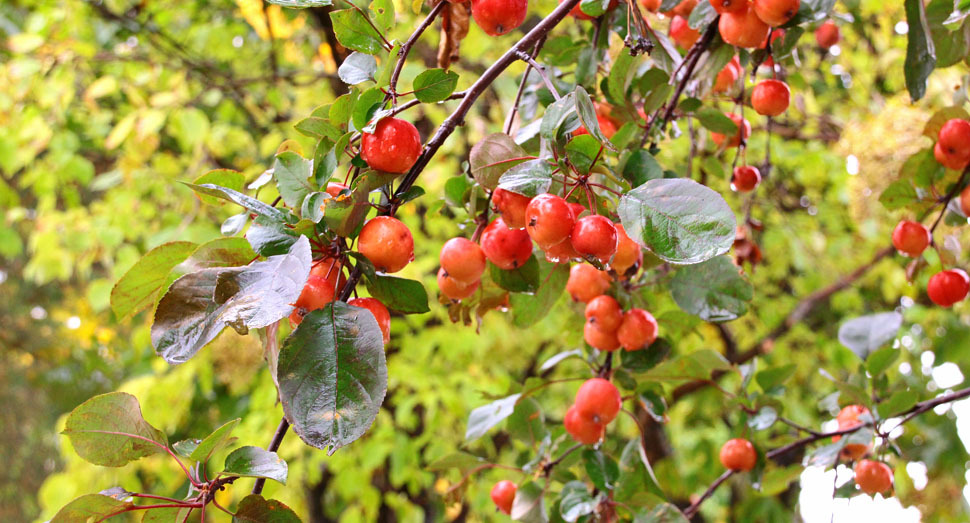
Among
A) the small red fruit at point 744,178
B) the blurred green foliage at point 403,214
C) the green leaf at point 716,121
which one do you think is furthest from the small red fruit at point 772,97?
the blurred green foliage at point 403,214

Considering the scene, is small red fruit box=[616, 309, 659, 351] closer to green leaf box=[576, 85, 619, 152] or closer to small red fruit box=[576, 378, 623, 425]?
small red fruit box=[576, 378, 623, 425]

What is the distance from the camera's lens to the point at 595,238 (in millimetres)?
495

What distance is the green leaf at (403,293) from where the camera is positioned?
0.55 m

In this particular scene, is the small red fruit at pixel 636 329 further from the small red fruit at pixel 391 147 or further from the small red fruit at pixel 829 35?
the small red fruit at pixel 829 35

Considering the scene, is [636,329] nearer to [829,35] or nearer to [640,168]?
[640,168]

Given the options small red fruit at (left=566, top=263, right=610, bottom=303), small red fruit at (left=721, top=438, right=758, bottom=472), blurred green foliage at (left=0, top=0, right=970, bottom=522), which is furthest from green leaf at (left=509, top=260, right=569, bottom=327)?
blurred green foliage at (left=0, top=0, right=970, bottom=522)

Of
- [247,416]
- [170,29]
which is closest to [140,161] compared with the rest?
[170,29]

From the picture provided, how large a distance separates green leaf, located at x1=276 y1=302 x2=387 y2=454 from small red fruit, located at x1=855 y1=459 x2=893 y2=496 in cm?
72

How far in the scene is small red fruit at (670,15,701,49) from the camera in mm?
897

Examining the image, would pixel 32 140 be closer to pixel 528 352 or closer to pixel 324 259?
pixel 528 352

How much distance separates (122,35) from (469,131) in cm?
139

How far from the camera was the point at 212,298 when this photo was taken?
464mm

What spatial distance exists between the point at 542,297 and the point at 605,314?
0.08 metres

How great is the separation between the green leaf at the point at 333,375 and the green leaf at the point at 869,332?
2.71 ft
